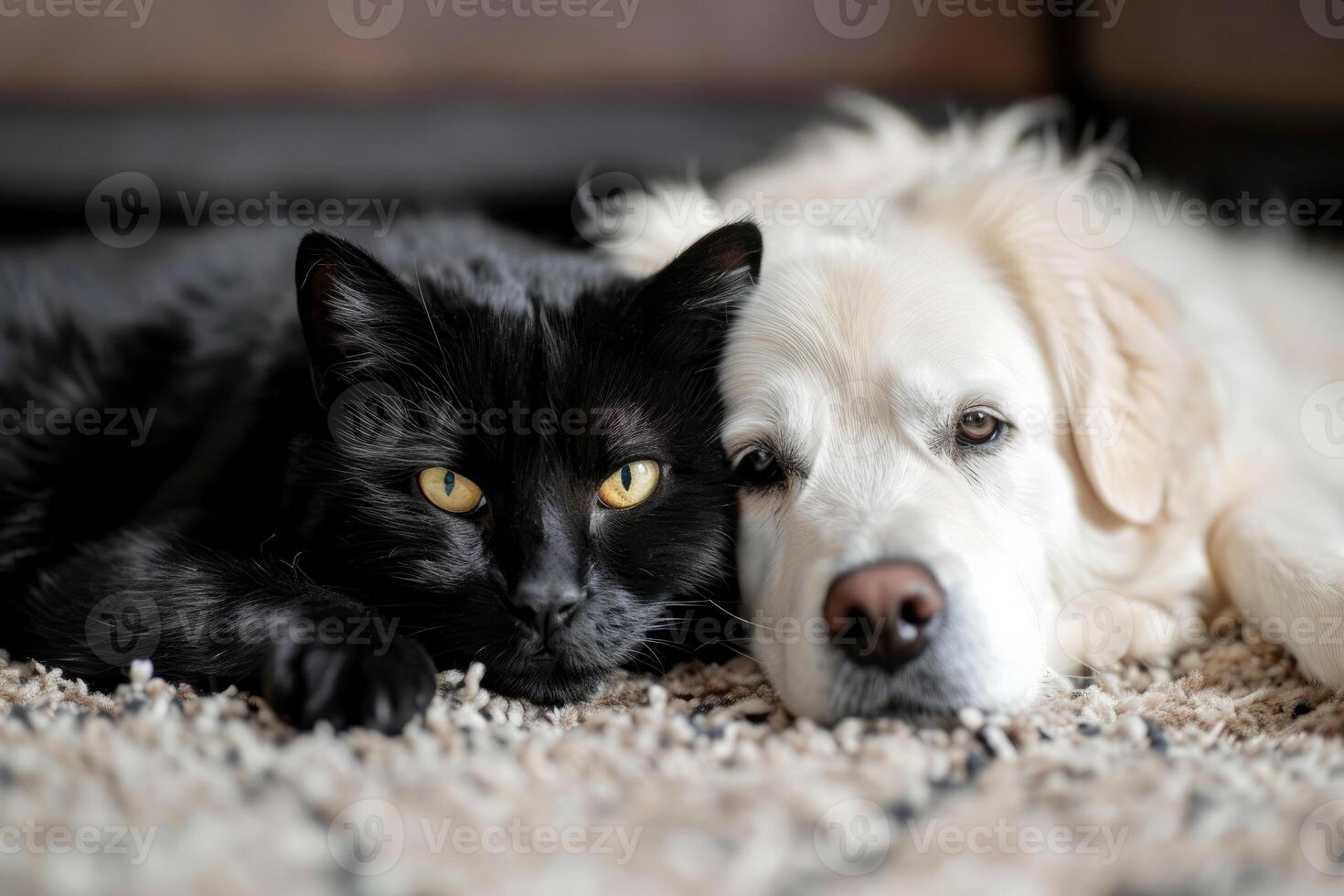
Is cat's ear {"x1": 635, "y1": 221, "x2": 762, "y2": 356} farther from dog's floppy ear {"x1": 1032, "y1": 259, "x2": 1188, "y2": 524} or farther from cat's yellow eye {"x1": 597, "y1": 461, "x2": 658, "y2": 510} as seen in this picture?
dog's floppy ear {"x1": 1032, "y1": 259, "x2": 1188, "y2": 524}

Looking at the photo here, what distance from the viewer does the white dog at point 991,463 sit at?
1248 millimetres

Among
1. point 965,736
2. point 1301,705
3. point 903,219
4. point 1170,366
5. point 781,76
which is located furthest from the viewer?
point 781,76

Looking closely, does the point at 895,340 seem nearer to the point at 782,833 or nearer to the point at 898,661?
the point at 898,661

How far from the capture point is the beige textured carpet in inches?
32.8

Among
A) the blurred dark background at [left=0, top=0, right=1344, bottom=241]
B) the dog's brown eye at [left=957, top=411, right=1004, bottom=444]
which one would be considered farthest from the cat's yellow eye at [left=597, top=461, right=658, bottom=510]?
the blurred dark background at [left=0, top=0, right=1344, bottom=241]

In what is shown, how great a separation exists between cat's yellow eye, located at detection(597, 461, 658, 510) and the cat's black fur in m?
0.02

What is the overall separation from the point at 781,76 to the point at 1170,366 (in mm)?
1893

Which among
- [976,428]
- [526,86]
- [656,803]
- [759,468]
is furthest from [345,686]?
[526,86]

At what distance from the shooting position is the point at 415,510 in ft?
4.54

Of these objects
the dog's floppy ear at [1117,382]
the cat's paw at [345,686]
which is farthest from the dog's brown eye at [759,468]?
the cat's paw at [345,686]

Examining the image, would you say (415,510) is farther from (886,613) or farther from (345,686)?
(886,613)

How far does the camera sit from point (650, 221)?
1.92 metres

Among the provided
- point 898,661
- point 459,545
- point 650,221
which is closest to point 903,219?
point 650,221

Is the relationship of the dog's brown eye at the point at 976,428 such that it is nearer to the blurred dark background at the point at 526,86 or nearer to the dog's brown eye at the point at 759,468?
the dog's brown eye at the point at 759,468
